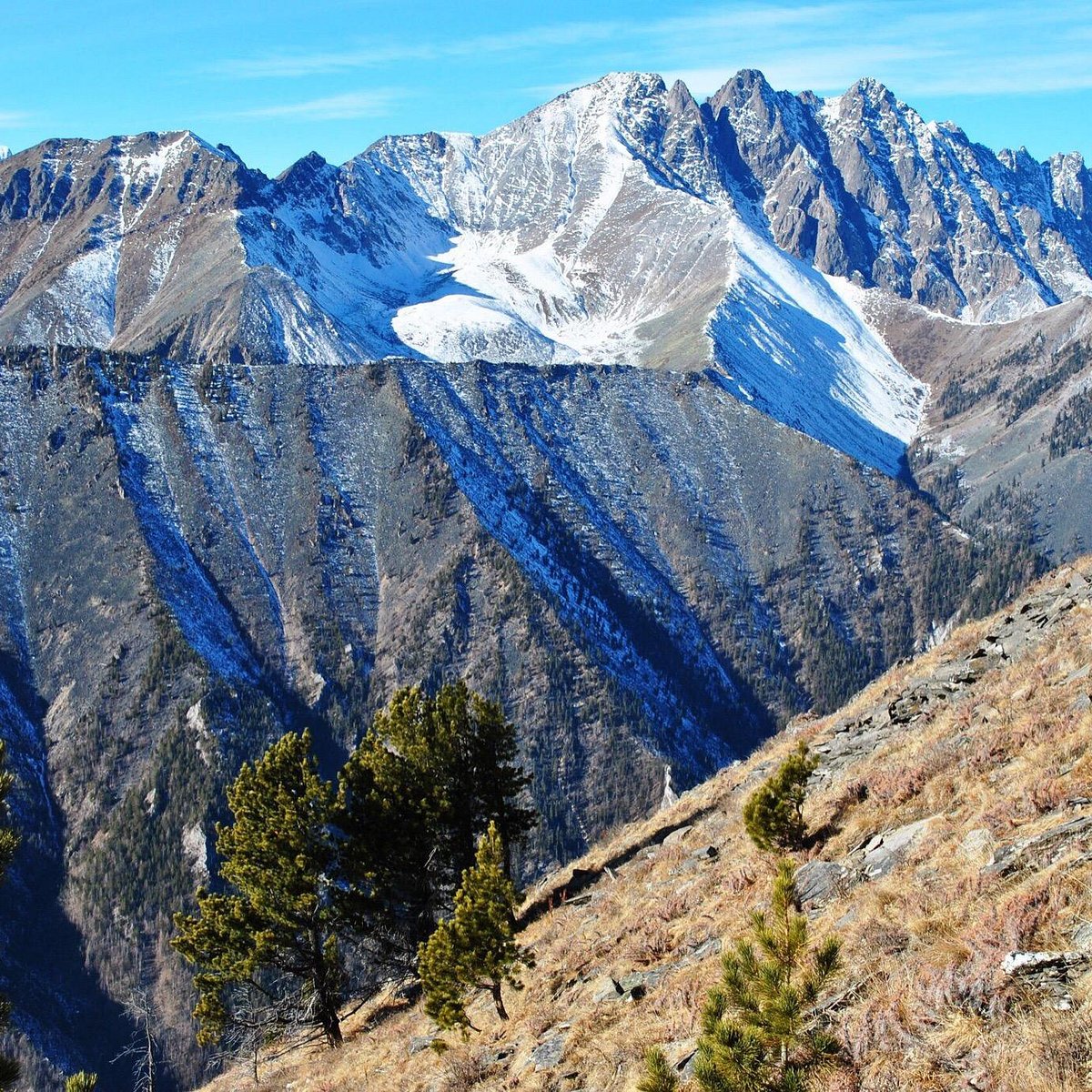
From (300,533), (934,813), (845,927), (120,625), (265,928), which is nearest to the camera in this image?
(845,927)

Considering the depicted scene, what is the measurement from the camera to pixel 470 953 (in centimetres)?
2450

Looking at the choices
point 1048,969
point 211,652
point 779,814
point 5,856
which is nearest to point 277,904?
point 5,856

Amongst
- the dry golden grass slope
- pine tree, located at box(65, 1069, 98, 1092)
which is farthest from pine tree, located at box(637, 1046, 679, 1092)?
pine tree, located at box(65, 1069, 98, 1092)

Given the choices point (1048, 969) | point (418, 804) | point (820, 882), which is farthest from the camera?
point (418, 804)

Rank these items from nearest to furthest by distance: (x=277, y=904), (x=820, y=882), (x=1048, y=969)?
(x=1048, y=969) < (x=820, y=882) < (x=277, y=904)

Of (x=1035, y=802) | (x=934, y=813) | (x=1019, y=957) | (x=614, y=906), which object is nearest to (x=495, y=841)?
(x=614, y=906)

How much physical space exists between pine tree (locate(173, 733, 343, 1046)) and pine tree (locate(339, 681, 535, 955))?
1.24 meters

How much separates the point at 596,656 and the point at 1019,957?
167366mm

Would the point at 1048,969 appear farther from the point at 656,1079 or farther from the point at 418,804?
the point at 418,804

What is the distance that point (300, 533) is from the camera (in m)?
194

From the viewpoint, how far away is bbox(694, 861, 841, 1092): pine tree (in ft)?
39.4

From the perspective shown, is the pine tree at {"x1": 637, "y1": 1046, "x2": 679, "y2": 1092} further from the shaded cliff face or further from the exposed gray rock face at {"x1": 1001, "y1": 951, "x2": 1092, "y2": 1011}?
the shaded cliff face

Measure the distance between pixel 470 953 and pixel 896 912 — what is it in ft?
37.8

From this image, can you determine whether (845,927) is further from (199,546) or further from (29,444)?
(29,444)
